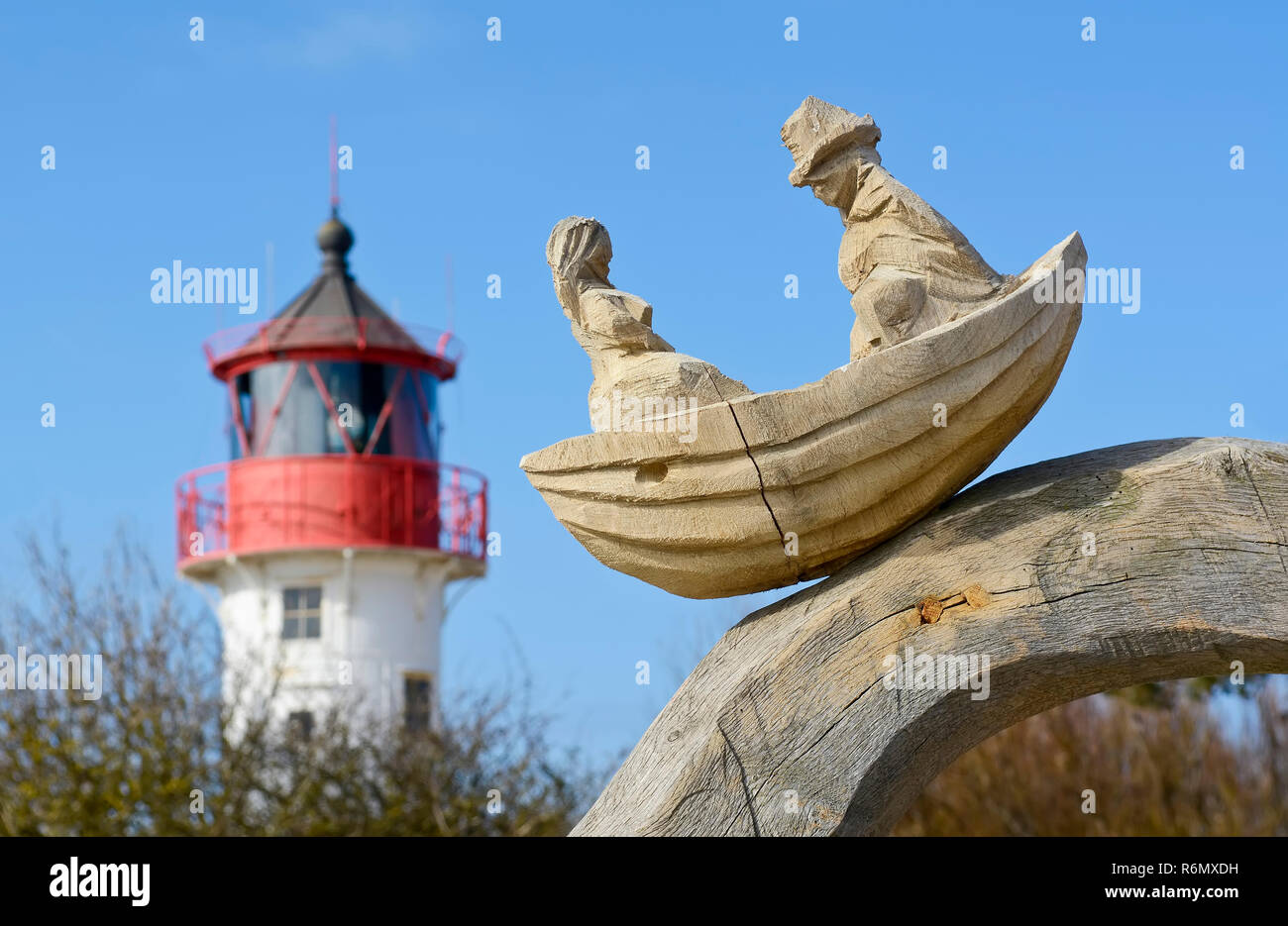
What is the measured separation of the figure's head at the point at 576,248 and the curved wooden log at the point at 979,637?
3.21 feet

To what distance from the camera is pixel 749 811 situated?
3.18 meters

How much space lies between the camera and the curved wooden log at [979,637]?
3184 mm

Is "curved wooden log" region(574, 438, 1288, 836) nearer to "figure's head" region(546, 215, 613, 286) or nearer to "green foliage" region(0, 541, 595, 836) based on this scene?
"figure's head" region(546, 215, 613, 286)

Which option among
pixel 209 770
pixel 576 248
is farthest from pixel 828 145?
pixel 209 770

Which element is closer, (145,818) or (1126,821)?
(145,818)

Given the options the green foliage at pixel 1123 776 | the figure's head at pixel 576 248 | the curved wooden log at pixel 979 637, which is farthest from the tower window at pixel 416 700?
the curved wooden log at pixel 979 637

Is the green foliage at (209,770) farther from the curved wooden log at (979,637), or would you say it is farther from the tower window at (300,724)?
the curved wooden log at (979,637)

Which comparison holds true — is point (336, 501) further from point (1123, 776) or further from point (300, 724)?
point (1123, 776)

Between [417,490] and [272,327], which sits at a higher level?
[272,327]

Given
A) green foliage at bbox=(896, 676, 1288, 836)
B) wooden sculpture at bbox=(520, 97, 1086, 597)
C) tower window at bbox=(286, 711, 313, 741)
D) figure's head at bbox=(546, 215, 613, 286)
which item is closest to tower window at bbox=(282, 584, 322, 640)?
tower window at bbox=(286, 711, 313, 741)
